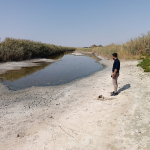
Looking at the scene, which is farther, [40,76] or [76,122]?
[40,76]

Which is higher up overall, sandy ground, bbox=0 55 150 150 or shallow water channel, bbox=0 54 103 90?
shallow water channel, bbox=0 54 103 90

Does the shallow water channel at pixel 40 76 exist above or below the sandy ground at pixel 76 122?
above

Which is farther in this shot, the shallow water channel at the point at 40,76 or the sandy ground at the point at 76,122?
the shallow water channel at the point at 40,76

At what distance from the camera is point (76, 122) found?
412 centimetres

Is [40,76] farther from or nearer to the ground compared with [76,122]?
farther from the ground

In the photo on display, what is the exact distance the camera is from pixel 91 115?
4500 mm

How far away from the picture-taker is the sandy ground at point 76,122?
318 centimetres

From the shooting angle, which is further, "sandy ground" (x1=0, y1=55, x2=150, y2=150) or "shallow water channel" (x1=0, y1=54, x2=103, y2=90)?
"shallow water channel" (x1=0, y1=54, x2=103, y2=90)

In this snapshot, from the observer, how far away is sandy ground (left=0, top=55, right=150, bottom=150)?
318cm

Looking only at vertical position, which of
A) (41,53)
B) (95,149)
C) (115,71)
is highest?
(41,53)

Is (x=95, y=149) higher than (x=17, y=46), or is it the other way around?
(x=17, y=46)

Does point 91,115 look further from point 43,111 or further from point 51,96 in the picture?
point 51,96

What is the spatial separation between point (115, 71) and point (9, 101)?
4.91 metres

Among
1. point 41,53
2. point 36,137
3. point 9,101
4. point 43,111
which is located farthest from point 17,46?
point 36,137
